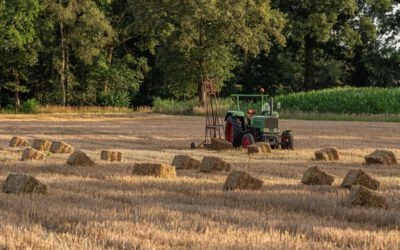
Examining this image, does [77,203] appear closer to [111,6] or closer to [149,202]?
[149,202]

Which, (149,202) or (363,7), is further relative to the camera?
(363,7)

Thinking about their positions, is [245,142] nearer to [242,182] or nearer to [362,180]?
[362,180]

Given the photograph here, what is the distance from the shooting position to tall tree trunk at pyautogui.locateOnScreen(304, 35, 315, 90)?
186 feet

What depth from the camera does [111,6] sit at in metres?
56.9

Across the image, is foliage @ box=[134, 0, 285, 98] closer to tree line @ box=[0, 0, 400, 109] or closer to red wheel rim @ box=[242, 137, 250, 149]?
tree line @ box=[0, 0, 400, 109]

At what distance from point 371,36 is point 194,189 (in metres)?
52.3

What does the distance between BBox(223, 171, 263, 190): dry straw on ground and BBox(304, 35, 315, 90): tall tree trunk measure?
4906 cm

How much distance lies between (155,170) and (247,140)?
642 centimetres

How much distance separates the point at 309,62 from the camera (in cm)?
5756

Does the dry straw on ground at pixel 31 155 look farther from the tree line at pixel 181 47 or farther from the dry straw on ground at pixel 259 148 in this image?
the tree line at pixel 181 47

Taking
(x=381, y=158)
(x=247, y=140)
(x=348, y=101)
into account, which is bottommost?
(x=381, y=158)

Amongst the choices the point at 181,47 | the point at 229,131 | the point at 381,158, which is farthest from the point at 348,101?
the point at 381,158

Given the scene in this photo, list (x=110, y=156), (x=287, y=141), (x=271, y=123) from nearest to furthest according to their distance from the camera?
(x=110, y=156) → (x=271, y=123) → (x=287, y=141)

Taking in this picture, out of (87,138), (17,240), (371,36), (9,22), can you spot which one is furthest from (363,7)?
(17,240)
